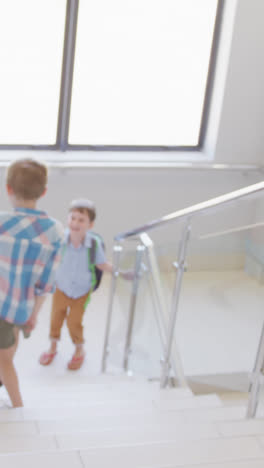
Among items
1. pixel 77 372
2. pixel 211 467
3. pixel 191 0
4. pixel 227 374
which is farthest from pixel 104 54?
pixel 211 467

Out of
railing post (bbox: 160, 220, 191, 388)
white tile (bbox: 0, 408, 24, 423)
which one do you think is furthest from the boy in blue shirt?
white tile (bbox: 0, 408, 24, 423)

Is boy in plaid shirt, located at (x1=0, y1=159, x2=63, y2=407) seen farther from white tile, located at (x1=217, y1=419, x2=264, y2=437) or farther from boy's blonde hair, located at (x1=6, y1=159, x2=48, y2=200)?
white tile, located at (x1=217, y1=419, x2=264, y2=437)

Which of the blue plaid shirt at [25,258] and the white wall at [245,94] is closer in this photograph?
the blue plaid shirt at [25,258]

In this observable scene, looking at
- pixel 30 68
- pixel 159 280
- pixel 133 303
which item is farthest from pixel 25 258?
pixel 30 68

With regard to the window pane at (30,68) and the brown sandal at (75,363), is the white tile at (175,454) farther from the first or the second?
the window pane at (30,68)

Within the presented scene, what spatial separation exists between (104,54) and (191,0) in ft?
2.59

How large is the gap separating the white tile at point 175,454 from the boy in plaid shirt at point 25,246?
2.56 ft

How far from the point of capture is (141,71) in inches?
209

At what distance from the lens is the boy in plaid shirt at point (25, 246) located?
2.46m

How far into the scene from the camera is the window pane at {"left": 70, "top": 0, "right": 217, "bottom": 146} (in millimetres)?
5086

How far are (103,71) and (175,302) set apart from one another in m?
2.52

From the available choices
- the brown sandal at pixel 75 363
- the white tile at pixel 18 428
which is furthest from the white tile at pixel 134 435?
the brown sandal at pixel 75 363

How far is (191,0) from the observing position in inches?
203

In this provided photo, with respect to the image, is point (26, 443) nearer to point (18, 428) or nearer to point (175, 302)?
point (18, 428)
